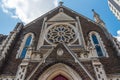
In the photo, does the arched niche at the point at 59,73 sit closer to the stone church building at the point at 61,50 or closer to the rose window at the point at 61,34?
the stone church building at the point at 61,50

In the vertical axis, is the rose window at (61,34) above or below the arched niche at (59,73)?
above

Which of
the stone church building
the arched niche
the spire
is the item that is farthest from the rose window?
the arched niche

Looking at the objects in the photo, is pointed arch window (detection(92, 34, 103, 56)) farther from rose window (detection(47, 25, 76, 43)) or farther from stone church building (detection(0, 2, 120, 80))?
rose window (detection(47, 25, 76, 43))

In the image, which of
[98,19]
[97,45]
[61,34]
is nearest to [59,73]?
[97,45]

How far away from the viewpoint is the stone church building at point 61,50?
12.8 metres

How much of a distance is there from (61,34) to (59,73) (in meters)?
6.44

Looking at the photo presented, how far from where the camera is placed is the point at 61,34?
1873cm

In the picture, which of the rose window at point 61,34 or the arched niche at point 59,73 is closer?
the arched niche at point 59,73

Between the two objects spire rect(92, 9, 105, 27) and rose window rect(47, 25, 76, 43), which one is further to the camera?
spire rect(92, 9, 105, 27)

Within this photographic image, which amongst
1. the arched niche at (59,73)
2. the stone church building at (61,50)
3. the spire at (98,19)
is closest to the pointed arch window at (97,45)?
the stone church building at (61,50)

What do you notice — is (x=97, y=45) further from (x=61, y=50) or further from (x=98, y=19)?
A: (x=61, y=50)

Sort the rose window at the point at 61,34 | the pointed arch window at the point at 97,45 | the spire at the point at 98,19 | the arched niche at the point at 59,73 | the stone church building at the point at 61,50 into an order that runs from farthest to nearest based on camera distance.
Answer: the spire at the point at 98,19
the rose window at the point at 61,34
the pointed arch window at the point at 97,45
the stone church building at the point at 61,50
the arched niche at the point at 59,73

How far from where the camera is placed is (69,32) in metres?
19.0

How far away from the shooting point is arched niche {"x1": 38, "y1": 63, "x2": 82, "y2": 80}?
12.6m
